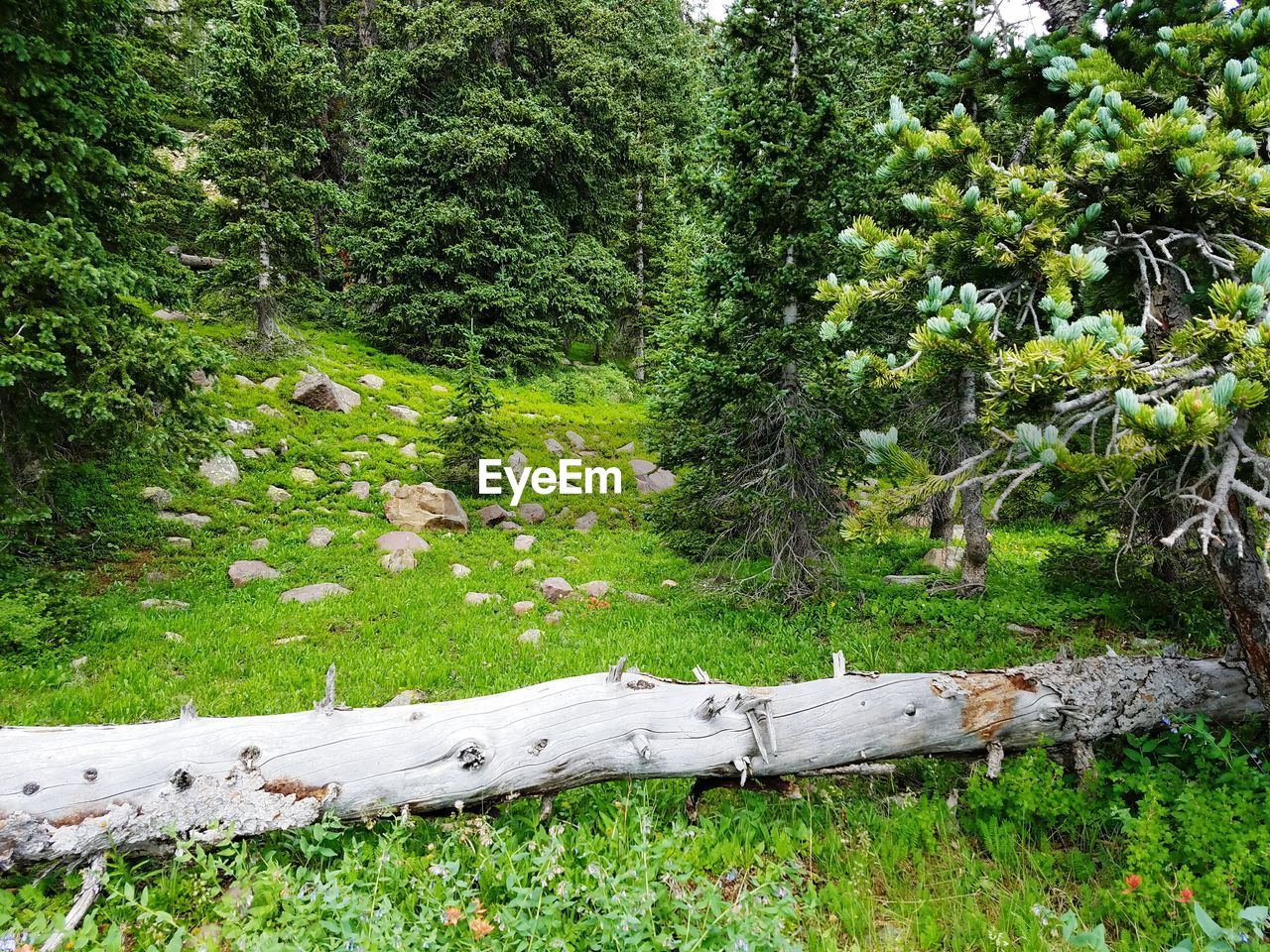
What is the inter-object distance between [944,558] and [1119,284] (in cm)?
756

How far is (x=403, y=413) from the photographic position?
1769 cm

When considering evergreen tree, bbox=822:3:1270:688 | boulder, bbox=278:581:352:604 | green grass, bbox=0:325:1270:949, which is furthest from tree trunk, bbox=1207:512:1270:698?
boulder, bbox=278:581:352:604

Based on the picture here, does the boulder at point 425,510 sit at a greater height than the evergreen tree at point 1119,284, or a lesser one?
lesser

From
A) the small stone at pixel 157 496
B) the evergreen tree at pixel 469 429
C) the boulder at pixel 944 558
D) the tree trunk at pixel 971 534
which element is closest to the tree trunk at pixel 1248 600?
the tree trunk at pixel 971 534

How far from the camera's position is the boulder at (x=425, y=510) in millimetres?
13242

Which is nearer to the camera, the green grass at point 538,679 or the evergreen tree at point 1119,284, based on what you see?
the evergreen tree at point 1119,284

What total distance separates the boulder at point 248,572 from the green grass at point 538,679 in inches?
7.7

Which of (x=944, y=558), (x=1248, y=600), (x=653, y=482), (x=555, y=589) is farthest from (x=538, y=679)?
(x=653, y=482)

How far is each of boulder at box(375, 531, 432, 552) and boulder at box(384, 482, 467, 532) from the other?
0.78 meters

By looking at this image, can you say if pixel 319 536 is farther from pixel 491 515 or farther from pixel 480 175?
pixel 480 175

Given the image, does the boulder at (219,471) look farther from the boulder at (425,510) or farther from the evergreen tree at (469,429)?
the evergreen tree at (469,429)

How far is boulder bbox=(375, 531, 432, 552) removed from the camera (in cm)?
1189

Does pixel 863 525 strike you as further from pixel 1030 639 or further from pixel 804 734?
pixel 1030 639

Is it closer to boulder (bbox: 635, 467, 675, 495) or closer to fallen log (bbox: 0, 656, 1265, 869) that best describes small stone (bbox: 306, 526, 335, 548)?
boulder (bbox: 635, 467, 675, 495)
